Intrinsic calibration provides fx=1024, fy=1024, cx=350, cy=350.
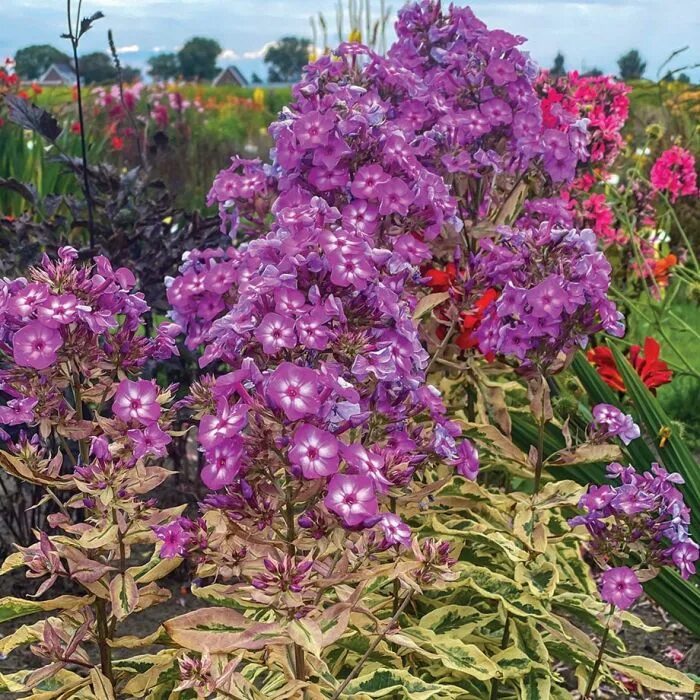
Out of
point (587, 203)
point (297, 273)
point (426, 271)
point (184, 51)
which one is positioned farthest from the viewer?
point (184, 51)

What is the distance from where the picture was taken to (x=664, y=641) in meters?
3.45

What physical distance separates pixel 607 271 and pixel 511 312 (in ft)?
0.76

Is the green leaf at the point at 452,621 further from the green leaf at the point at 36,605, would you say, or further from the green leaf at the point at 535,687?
the green leaf at the point at 36,605

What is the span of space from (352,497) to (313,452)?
0.34 ft

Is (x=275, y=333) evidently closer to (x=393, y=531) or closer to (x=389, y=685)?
(x=393, y=531)

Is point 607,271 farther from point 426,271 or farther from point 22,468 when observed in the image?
point 22,468

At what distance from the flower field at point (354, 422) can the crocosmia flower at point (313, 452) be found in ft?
0.04

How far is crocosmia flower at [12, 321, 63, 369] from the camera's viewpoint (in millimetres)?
1842

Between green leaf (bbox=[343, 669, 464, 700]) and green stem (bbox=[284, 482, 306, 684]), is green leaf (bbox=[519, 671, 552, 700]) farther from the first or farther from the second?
green stem (bbox=[284, 482, 306, 684])

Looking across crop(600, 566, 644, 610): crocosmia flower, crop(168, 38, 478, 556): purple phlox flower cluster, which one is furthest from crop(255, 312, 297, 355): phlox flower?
crop(600, 566, 644, 610): crocosmia flower

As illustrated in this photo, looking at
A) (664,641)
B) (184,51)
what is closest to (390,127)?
(664,641)

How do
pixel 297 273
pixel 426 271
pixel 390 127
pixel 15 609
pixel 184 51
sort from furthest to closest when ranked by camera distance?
pixel 184 51 < pixel 426 271 < pixel 390 127 < pixel 15 609 < pixel 297 273

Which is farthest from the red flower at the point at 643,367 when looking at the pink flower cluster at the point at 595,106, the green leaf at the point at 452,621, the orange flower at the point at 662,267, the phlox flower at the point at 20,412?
the phlox flower at the point at 20,412

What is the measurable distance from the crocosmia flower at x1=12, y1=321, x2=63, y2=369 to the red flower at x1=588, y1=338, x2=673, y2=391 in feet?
6.29
